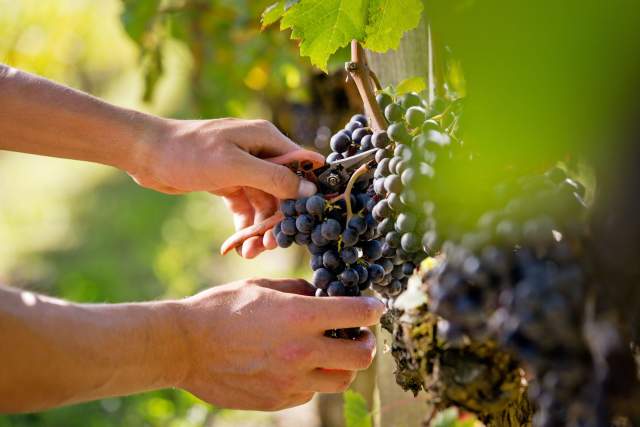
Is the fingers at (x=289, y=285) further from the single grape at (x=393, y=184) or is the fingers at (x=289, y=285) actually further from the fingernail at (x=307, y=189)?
the single grape at (x=393, y=184)

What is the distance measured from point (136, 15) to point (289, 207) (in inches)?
73.9

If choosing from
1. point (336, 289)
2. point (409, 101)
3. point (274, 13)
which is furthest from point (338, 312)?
point (274, 13)

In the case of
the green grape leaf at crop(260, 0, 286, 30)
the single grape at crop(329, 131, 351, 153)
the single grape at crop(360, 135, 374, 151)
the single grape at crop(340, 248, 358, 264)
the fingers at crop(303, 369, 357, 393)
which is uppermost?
the green grape leaf at crop(260, 0, 286, 30)

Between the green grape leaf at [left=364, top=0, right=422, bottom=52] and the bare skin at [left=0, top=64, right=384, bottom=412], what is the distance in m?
0.29

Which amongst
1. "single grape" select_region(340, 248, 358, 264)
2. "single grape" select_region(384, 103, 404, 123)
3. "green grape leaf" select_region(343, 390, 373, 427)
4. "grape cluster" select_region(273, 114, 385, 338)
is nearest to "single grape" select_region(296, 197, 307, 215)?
"grape cluster" select_region(273, 114, 385, 338)

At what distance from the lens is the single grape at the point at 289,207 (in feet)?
4.61

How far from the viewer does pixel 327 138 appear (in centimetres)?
334

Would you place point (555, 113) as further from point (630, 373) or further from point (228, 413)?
point (228, 413)

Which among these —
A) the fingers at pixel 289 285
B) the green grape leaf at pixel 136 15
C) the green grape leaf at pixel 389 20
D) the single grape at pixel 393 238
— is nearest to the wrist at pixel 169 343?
the fingers at pixel 289 285

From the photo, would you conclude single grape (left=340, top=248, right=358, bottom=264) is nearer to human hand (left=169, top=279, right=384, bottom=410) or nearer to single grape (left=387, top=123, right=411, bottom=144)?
human hand (left=169, top=279, right=384, bottom=410)

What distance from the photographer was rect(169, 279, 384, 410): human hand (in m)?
1.33

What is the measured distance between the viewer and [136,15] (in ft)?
9.89

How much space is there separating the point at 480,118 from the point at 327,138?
8.25 ft

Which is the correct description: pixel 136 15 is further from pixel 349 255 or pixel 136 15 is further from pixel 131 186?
pixel 131 186
